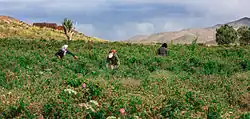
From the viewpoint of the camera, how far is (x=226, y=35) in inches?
3957

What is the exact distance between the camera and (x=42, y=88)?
10727 mm

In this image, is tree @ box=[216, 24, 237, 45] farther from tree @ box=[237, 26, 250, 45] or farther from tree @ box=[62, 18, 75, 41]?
tree @ box=[62, 18, 75, 41]

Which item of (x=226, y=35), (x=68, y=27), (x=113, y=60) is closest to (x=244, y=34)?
(x=226, y=35)

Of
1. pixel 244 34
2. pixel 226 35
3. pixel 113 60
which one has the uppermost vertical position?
pixel 113 60

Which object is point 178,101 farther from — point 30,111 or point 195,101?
point 30,111

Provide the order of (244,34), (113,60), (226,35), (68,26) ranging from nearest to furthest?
(113,60), (68,26), (244,34), (226,35)

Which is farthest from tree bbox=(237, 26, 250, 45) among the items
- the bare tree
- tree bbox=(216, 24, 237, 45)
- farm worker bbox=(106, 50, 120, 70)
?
farm worker bbox=(106, 50, 120, 70)

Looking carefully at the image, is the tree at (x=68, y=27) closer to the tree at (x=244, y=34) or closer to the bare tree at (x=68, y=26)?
the bare tree at (x=68, y=26)

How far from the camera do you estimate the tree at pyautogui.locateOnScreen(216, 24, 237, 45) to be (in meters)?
99.6

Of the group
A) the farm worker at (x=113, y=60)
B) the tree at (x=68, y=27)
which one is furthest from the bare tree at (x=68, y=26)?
the farm worker at (x=113, y=60)

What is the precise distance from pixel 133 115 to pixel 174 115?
0.85 m

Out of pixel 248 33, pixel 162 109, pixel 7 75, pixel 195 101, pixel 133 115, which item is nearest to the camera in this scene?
pixel 133 115

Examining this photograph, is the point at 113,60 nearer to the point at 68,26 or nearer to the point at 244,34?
the point at 68,26

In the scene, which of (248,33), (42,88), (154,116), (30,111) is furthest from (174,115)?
(248,33)
